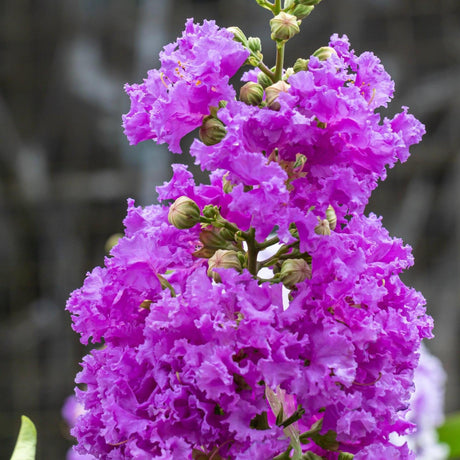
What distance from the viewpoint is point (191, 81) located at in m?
0.92

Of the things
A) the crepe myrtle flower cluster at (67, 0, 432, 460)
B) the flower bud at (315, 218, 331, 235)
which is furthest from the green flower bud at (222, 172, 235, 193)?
the flower bud at (315, 218, 331, 235)

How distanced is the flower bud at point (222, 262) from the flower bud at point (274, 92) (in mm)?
166

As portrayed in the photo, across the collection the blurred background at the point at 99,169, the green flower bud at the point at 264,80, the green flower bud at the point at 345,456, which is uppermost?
the blurred background at the point at 99,169

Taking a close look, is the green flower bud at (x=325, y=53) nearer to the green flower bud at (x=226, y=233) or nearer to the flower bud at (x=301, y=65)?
the flower bud at (x=301, y=65)

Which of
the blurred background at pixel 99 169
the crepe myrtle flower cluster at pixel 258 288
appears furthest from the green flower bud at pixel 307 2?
the blurred background at pixel 99 169

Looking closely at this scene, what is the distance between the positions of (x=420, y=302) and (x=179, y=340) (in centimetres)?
29

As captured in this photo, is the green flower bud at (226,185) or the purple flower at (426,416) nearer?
the green flower bud at (226,185)

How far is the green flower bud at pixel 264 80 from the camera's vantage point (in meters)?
0.94

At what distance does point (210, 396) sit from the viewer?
824 millimetres

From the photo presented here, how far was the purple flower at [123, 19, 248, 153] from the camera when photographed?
2.96ft

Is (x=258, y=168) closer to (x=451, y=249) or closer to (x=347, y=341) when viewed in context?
(x=347, y=341)

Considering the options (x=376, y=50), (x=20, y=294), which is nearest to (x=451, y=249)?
(x=376, y=50)

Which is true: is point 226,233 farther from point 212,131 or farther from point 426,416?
point 426,416

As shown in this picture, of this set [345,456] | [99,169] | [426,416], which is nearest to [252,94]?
[345,456]
